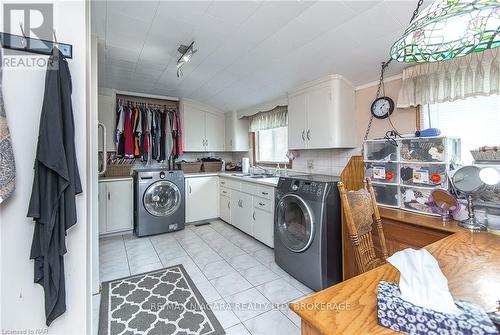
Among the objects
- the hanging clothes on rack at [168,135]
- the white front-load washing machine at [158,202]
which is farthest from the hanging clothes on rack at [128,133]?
the hanging clothes on rack at [168,135]

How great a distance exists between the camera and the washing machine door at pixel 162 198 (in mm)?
3381

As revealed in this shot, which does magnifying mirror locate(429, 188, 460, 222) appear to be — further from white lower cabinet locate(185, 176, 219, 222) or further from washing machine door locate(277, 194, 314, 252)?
white lower cabinet locate(185, 176, 219, 222)

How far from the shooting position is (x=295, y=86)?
9.46ft

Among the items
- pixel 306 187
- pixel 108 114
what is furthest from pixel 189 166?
pixel 306 187

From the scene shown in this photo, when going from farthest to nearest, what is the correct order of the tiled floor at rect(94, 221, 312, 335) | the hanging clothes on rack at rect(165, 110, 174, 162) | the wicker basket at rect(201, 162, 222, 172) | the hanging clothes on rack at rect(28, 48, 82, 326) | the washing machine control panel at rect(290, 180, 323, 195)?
the wicker basket at rect(201, 162, 222, 172) < the hanging clothes on rack at rect(165, 110, 174, 162) < the washing machine control panel at rect(290, 180, 323, 195) < the tiled floor at rect(94, 221, 312, 335) < the hanging clothes on rack at rect(28, 48, 82, 326)

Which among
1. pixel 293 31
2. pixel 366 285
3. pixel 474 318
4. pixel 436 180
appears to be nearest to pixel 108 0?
pixel 293 31

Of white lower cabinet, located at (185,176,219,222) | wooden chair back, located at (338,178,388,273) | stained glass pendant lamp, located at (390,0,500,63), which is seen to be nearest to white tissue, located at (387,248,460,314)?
wooden chair back, located at (338,178,388,273)

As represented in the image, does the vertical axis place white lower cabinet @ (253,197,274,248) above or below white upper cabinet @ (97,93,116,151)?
below

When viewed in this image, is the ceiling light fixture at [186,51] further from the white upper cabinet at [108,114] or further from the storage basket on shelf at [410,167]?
the storage basket on shelf at [410,167]

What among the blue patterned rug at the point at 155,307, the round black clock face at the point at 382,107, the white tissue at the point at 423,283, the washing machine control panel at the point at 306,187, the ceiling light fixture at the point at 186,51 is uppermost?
the ceiling light fixture at the point at 186,51

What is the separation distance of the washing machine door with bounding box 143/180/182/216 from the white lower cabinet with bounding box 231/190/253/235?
0.84 m

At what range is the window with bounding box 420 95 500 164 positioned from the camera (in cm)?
169

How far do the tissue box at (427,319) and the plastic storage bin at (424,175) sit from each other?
1.45 metres
